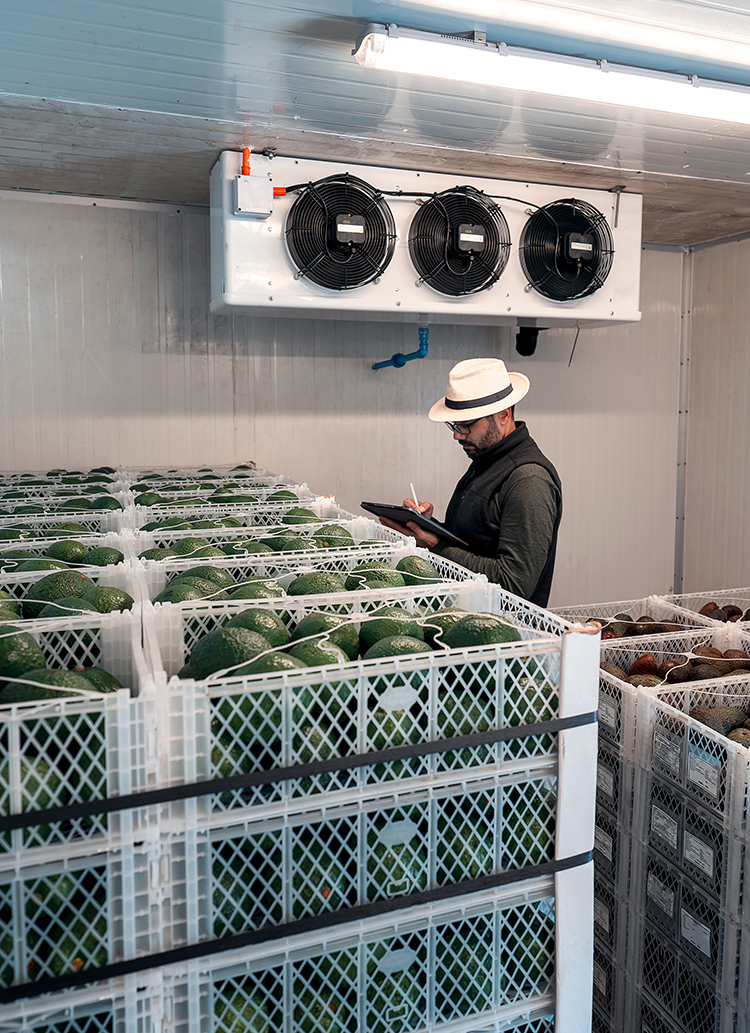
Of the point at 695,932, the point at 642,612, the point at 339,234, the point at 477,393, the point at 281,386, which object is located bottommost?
the point at 695,932

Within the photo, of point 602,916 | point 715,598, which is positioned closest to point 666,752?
point 602,916

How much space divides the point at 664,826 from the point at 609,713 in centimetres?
34

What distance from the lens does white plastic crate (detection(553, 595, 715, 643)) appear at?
9.67ft

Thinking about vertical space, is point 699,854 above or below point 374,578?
below

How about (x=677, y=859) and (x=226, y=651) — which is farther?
(x=677, y=859)

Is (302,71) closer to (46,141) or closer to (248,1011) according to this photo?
(46,141)

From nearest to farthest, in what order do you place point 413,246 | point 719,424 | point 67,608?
point 67,608 → point 413,246 → point 719,424

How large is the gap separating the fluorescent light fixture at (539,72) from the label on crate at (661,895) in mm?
2351

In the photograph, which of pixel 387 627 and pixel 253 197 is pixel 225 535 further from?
pixel 253 197

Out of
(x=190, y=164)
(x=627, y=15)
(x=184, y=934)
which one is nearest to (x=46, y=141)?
(x=190, y=164)

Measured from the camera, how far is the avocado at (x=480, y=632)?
131 cm

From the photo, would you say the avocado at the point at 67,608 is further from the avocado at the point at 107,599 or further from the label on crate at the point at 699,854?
the label on crate at the point at 699,854

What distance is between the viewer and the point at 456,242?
3629mm

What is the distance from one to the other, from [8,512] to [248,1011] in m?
1.81
